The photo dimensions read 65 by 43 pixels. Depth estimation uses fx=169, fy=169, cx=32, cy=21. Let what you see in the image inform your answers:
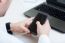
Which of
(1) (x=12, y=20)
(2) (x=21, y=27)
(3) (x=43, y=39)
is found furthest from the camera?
(1) (x=12, y=20)

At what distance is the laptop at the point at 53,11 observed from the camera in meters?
1.04

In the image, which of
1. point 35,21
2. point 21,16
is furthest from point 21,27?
point 21,16

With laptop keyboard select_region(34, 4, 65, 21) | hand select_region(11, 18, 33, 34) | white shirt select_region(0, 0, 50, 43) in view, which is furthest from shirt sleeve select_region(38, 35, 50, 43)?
laptop keyboard select_region(34, 4, 65, 21)

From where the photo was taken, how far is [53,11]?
45.8 inches

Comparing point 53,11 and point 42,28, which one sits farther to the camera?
point 53,11

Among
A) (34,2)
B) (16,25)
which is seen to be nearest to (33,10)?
(34,2)

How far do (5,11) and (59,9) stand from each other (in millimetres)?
387

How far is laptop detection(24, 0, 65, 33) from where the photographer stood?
1043mm

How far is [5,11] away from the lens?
48.3 inches

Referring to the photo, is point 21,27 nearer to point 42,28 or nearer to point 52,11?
point 42,28

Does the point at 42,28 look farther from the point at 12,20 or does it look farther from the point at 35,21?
the point at 12,20

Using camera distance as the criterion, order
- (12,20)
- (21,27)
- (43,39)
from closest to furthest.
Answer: (43,39) → (21,27) → (12,20)

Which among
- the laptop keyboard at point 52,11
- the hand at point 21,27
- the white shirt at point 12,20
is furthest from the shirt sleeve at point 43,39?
the laptop keyboard at point 52,11

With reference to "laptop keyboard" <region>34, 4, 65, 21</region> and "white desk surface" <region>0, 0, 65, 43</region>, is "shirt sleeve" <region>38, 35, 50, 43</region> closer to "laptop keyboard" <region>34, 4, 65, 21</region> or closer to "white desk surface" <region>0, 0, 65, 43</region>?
"white desk surface" <region>0, 0, 65, 43</region>
